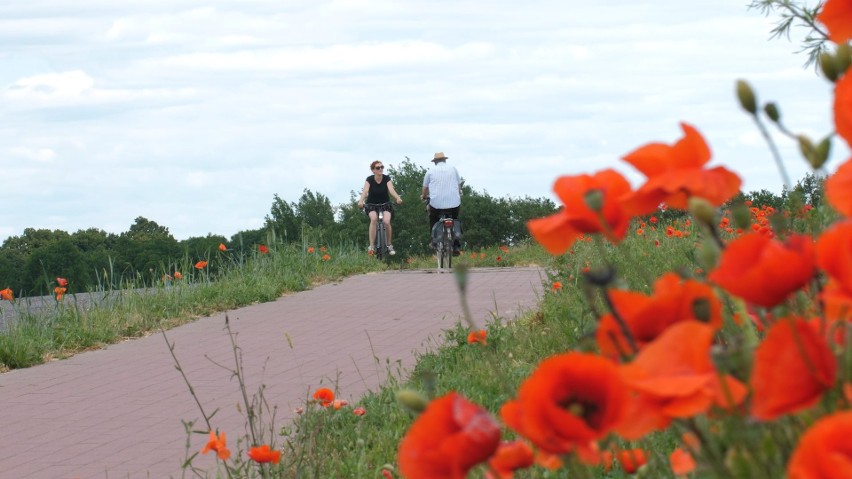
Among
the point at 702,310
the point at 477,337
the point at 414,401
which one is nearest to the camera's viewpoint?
the point at 702,310

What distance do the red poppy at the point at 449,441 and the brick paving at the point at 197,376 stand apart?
11.1 feet

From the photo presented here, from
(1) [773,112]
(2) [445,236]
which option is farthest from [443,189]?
(1) [773,112]

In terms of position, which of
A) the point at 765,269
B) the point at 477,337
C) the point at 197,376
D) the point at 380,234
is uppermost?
the point at 380,234

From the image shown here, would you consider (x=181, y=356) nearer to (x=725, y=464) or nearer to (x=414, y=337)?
(x=414, y=337)

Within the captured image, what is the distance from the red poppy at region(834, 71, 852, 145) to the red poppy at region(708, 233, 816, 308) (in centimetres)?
19

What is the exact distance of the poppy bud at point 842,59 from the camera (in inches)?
52.9

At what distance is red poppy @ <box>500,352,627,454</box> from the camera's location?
1.02m

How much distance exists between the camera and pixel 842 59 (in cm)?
135

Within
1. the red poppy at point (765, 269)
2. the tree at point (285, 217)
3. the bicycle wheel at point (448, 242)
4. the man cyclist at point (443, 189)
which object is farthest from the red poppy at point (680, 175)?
the tree at point (285, 217)

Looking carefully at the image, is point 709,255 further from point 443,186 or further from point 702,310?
point 443,186

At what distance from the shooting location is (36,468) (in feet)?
19.1

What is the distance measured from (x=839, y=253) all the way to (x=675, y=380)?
184 millimetres

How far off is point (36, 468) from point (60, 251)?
10.7 meters

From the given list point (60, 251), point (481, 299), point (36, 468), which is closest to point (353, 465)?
point (36, 468)
